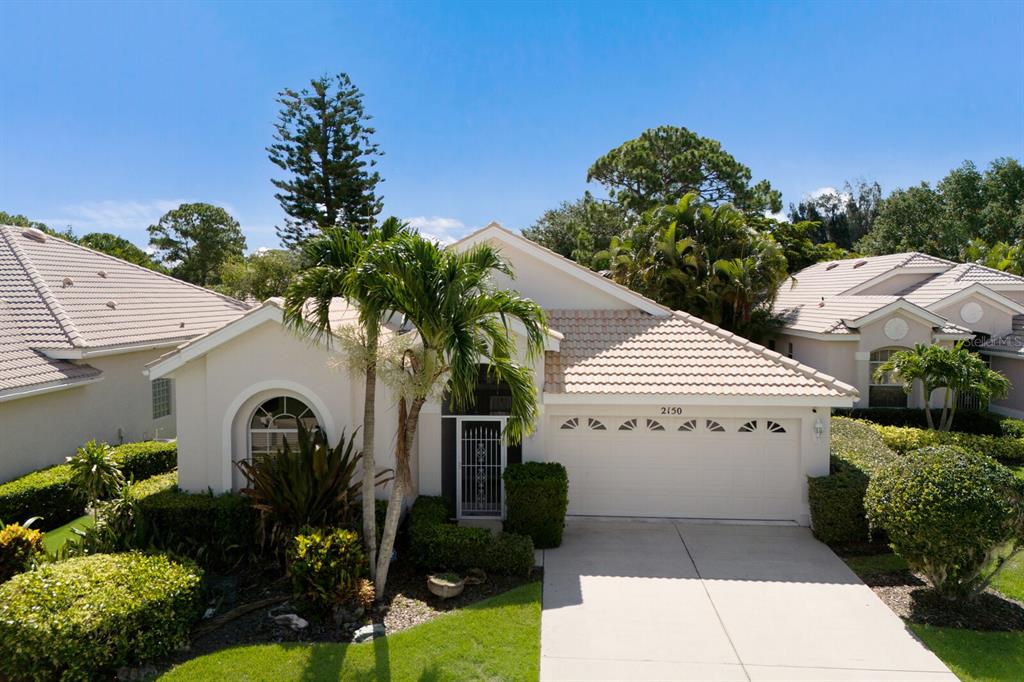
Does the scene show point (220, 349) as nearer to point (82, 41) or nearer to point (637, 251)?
point (82, 41)

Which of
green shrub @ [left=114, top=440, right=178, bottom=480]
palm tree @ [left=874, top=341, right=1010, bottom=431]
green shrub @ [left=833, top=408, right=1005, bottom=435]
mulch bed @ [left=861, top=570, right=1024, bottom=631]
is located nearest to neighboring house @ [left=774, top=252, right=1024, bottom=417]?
green shrub @ [left=833, top=408, right=1005, bottom=435]

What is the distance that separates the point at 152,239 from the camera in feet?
197

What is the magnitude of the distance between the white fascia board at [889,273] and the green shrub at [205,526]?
25.1 metres

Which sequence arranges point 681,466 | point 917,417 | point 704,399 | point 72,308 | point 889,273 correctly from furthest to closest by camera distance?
1. point 889,273
2. point 917,417
3. point 72,308
4. point 681,466
5. point 704,399

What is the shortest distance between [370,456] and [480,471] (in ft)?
14.0

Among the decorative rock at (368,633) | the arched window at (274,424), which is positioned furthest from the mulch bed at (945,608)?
the arched window at (274,424)

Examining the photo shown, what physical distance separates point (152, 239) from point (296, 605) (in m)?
61.7

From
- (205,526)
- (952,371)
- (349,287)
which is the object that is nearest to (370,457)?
(349,287)

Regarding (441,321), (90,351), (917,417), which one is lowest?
(917,417)

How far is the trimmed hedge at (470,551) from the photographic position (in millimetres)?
9844

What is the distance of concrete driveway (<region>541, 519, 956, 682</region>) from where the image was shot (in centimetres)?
754

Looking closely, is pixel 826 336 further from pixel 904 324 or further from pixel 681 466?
pixel 681 466

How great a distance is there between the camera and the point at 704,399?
1184 centimetres

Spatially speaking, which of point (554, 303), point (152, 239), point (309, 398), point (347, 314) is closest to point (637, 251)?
point (554, 303)
